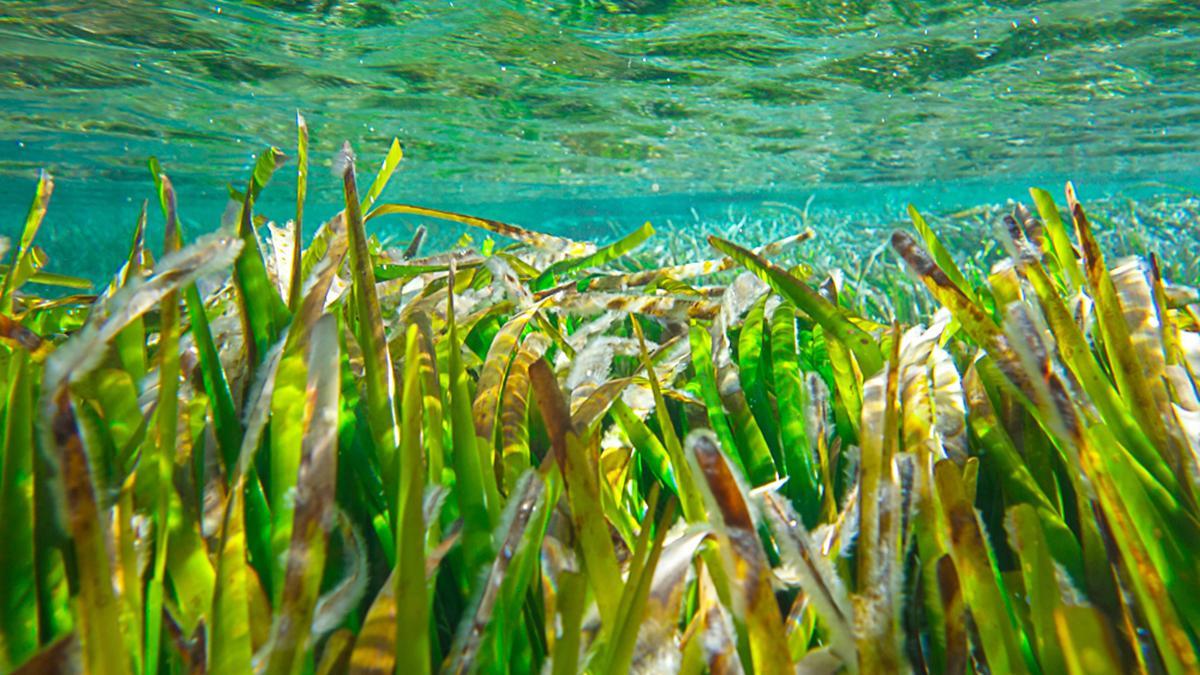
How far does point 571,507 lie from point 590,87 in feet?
50.7

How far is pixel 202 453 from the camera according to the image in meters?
0.94

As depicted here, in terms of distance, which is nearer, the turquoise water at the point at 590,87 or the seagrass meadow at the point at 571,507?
the seagrass meadow at the point at 571,507

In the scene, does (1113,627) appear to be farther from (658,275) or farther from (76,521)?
(658,275)

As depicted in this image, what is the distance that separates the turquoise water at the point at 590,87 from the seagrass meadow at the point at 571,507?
7912 mm

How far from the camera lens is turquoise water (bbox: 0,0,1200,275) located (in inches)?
421

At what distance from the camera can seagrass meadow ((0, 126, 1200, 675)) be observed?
2.06ft

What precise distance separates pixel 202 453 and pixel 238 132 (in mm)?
20984

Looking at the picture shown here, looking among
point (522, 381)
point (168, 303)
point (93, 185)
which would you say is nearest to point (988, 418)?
point (522, 381)

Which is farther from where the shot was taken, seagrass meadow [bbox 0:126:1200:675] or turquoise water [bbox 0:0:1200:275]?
turquoise water [bbox 0:0:1200:275]

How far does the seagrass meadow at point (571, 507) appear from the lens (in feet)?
2.06

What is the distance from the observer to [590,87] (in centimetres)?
1493

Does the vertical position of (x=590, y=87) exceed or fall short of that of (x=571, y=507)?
it falls short

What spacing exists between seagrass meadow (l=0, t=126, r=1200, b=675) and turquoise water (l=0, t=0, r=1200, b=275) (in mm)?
7912

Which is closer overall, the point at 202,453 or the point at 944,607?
the point at 944,607
